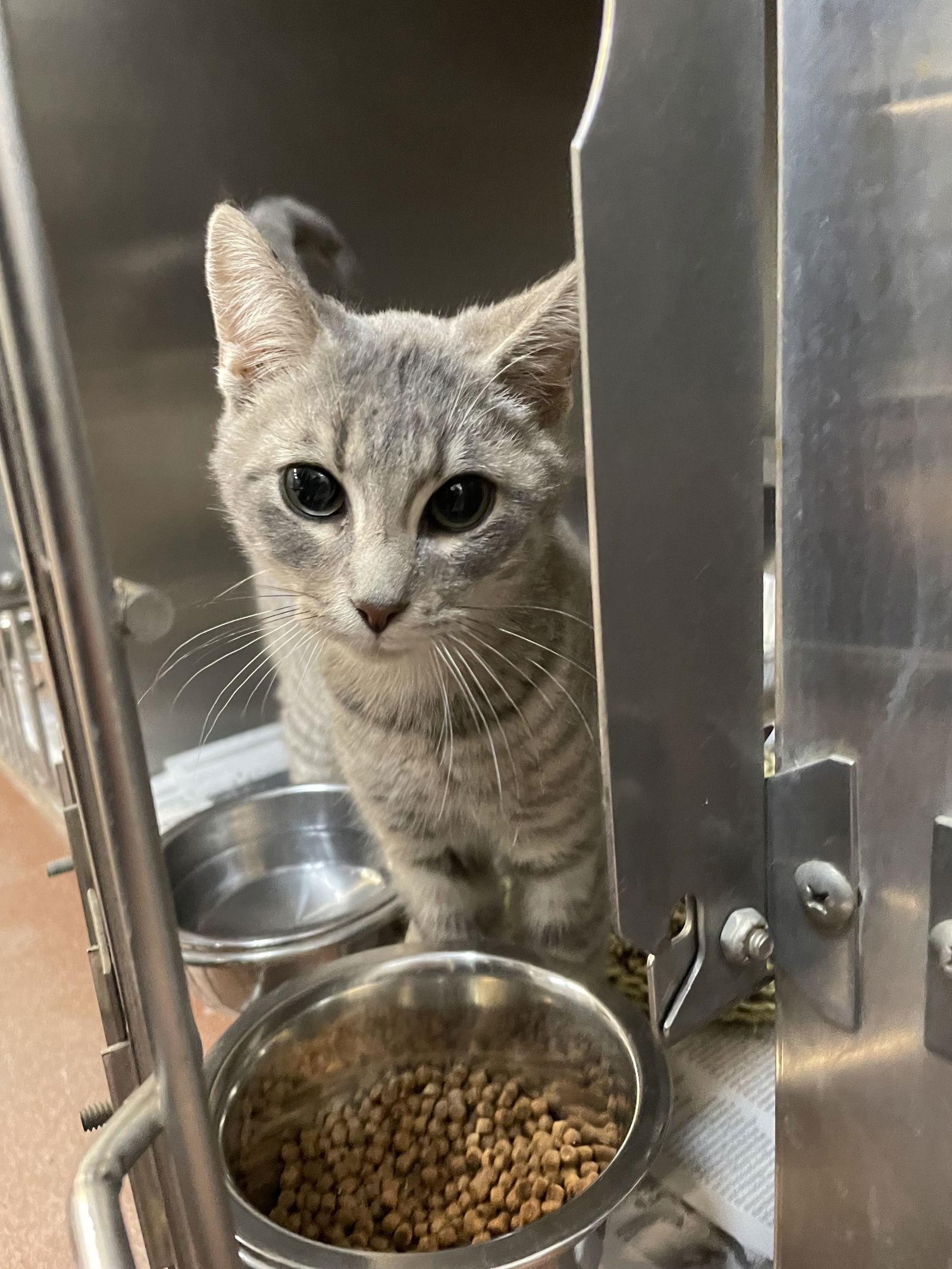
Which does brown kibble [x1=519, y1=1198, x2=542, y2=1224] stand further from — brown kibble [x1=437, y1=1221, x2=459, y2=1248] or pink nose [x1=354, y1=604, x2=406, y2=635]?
pink nose [x1=354, y1=604, x2=406, y2=635]

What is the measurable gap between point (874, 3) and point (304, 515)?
528 mm

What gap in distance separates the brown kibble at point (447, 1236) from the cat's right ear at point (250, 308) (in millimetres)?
746

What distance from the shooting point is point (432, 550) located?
73 cm

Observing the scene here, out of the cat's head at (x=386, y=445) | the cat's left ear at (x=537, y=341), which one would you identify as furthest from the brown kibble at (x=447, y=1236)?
the cat's left ear at (x=537, y=341)

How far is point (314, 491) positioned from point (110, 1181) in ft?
1.77

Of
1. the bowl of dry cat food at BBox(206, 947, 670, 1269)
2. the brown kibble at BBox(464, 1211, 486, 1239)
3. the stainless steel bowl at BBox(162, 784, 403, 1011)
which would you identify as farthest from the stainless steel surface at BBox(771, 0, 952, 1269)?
the stainless steel bowl at BBox(162, 784, 403, 1011)

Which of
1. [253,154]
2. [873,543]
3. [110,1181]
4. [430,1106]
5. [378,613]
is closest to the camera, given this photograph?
[110,1181]

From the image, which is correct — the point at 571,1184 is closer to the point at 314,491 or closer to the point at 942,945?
the point at 942,945

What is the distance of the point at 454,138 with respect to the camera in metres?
1.00

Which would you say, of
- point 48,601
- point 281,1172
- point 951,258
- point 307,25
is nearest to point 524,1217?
point 281,1172

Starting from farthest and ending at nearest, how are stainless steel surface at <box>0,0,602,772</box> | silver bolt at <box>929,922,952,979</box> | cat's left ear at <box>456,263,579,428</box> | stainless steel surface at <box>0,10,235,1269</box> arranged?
1. stainless steel surface at <box>0,0,602,772</box>
2. cat's left ear at <box>456,263,579,428</box>
3. silver bolt at <box>929,922,952,979</box>
4. stainless steel surface at <box>0,10,235,1269</box>

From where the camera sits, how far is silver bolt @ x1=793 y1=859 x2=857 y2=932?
0.50 m

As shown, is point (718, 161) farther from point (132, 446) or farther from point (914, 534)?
point (132, 446)

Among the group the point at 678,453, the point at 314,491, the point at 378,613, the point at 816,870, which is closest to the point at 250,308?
the point at 314,491
